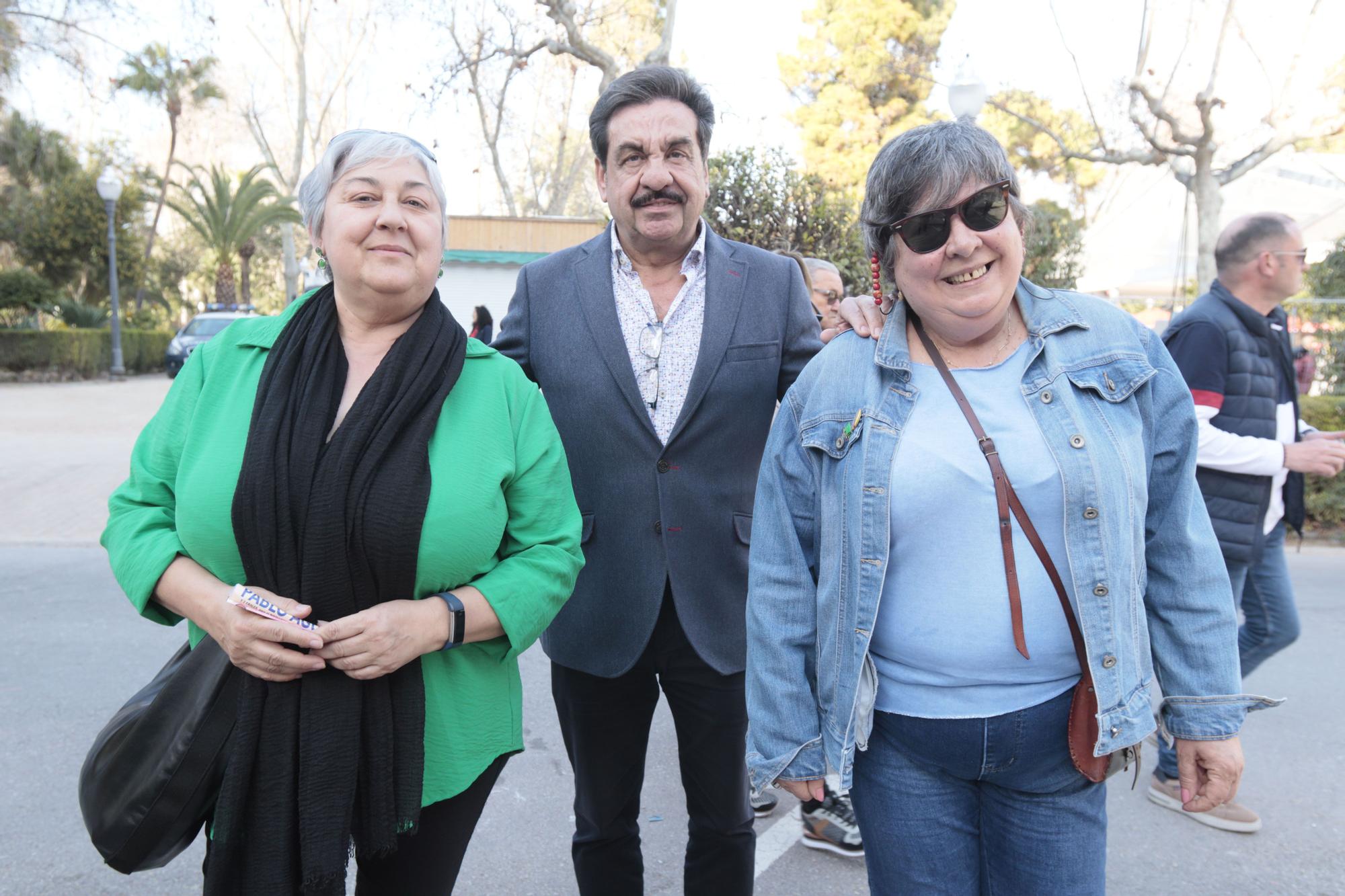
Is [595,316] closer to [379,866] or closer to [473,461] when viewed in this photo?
[473,461]

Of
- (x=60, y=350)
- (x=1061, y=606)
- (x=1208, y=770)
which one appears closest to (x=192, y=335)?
(x=60, y=350)

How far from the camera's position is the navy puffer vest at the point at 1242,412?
140 inches

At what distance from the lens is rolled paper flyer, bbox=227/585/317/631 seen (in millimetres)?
1716

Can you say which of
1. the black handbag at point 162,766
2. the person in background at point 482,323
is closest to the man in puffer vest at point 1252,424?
the black handbag at point 162,766

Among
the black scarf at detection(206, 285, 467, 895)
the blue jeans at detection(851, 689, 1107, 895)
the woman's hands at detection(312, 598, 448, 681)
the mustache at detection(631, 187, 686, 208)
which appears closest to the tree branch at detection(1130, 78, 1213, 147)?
the mustache at detection(631, 187, 686, 208)

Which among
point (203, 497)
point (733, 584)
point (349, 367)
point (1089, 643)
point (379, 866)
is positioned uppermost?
point (349, 367)

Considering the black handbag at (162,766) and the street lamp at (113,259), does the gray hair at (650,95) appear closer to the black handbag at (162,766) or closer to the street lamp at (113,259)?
the black handbag at (162,766)

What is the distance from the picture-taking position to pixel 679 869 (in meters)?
3.25

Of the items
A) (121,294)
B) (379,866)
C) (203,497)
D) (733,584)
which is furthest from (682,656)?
(121,294)

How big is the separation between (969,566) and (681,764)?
1.14 meters

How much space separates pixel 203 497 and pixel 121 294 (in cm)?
2868

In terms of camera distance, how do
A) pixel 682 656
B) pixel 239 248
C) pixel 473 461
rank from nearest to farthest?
pixel 473 461
pixel 682 656
pixel 239 248

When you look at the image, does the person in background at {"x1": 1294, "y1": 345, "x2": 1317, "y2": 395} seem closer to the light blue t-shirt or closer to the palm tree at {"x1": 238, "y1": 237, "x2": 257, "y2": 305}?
the light blue t-shirt

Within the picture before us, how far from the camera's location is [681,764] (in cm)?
253
